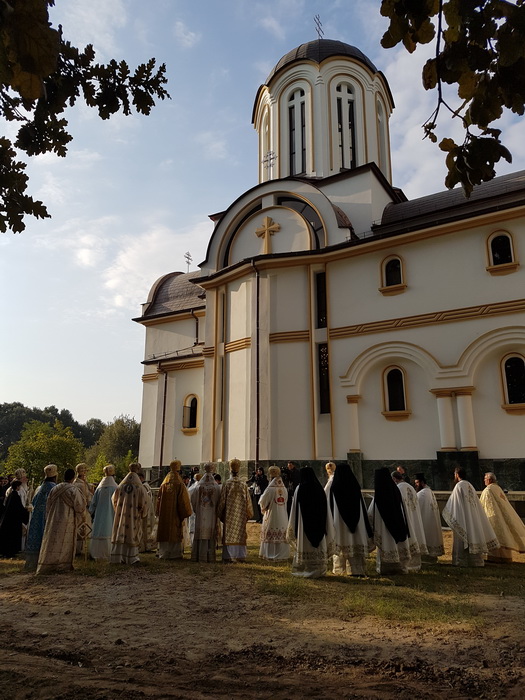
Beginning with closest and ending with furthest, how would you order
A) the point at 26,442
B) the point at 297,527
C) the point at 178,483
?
the point at 297,527
the point at 178,483
the point at 26,442

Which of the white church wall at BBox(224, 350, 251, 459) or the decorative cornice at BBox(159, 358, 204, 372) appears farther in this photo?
the decorative cornice at BBox(159, 358, 204, 372)

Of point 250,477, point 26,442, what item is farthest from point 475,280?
point 26,442

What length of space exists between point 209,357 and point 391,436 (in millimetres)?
6755

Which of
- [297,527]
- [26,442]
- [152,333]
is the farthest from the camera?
[26,442]

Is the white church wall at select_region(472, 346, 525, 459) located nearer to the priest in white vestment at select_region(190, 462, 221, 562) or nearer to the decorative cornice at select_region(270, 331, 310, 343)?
the decorative cornice at select_region(270, 331, 310, 343)

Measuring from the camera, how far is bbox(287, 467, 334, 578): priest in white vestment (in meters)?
7.46

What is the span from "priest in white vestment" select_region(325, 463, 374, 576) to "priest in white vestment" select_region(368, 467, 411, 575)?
0.17 meters

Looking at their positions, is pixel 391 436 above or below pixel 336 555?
above

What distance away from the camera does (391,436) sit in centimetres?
1455

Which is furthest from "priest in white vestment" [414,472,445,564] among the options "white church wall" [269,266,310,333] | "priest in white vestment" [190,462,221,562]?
"white church wall" [269,266,310,333]

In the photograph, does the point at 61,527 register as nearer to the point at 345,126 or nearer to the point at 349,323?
the point at 349,323

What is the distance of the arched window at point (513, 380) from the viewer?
1309 centimetres

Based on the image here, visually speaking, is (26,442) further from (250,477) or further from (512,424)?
(512,424)

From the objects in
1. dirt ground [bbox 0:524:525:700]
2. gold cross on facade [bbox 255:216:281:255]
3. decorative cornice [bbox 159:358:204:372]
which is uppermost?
gold cross on facade [bbox 255:216:281:255]
